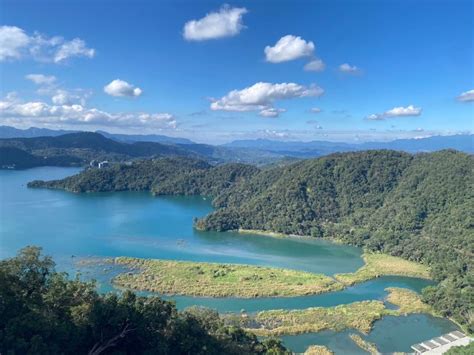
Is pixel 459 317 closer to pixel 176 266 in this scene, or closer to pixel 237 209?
pixel 176 266

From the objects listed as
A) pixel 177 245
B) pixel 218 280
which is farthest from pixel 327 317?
pixel 177 245

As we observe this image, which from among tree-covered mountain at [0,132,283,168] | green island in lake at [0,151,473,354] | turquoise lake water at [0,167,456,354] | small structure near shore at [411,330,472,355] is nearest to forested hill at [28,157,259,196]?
green island in lake at [0,151,473,354]

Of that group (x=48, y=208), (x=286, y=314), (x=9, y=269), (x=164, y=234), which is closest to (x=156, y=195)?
(x=48, y=208)

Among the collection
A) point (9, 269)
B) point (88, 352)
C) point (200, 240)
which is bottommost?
point (200, 240)

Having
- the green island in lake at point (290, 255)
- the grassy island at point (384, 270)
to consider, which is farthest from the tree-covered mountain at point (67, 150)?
the grassy island at point (384, 270)

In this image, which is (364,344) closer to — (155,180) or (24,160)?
(155,180)
